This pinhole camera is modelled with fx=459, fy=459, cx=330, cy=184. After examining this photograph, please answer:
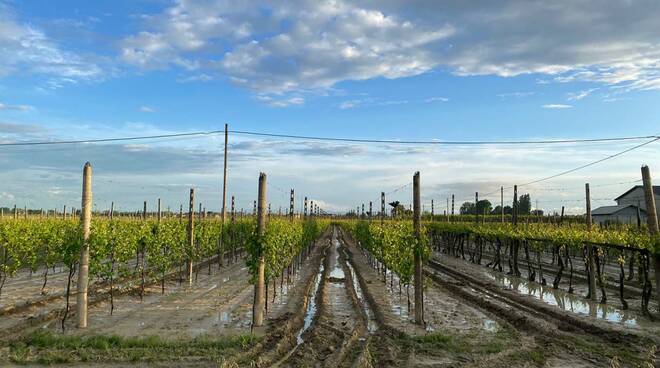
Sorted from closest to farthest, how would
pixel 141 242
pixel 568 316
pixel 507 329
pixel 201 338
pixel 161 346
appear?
pixel 161 346, pixel 201 338, pixel 507 329, pixel 568 316, pixel 141 242

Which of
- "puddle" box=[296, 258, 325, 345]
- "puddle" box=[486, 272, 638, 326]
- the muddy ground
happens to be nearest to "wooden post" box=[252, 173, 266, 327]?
the muddy ground

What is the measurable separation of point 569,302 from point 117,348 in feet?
40.5

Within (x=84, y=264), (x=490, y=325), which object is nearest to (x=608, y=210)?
(x=490, y=325)

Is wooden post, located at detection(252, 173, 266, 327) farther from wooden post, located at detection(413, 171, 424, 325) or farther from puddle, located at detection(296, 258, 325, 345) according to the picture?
wooden post, located at detection(413, 171, 424, 325)

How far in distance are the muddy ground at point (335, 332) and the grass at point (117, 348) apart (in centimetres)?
2

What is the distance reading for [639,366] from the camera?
7445mm

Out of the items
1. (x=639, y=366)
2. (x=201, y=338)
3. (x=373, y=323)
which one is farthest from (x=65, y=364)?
(x=639, y=366)

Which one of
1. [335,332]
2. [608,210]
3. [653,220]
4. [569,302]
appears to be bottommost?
[569,302]

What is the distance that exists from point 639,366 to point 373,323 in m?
5.10

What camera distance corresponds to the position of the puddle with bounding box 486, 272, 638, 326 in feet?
38.4

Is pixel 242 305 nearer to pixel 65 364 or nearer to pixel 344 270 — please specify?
pixel 65 364

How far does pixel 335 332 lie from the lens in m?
9.46

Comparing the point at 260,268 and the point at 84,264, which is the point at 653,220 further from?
the point at 84,264

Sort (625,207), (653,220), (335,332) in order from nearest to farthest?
1. (335,332)
2. (653,220)
3. (625,207)
